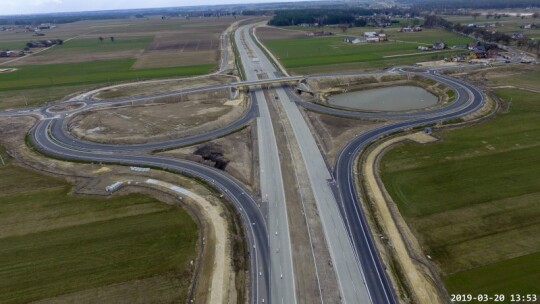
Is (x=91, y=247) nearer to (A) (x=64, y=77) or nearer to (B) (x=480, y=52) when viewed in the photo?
(A) (x=64, y=77)

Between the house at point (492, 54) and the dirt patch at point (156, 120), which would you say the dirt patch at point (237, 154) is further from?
the house at point (492, 54)

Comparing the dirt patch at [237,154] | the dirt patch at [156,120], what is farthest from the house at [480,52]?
the dirt patch at [237,154]

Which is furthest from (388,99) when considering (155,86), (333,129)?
(155,86)

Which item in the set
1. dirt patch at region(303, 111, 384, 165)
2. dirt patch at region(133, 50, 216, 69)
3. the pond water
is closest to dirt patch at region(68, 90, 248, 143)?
dirt patch at region(303, 111, 384, 165)

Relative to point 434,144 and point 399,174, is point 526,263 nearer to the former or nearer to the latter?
point 399,174

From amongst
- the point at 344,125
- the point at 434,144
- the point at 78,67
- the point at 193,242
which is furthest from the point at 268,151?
the point at 78,67

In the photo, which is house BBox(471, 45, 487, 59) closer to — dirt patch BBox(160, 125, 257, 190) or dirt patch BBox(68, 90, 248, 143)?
dirt patch BBox(68, 90, 248, 143)
